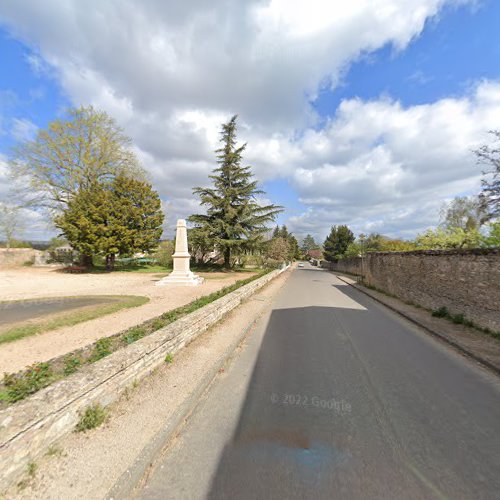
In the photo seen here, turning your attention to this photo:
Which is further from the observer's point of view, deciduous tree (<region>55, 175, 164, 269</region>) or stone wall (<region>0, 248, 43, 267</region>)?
stone wall (<region>0, 248, 43, 267</region>)

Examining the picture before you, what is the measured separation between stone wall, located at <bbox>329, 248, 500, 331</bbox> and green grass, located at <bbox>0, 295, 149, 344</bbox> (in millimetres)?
11354

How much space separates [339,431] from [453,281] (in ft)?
27.2

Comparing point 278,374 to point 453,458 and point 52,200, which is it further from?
point 52,200

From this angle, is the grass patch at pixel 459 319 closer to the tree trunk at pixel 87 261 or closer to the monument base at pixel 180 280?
the monument base at pixel 180 280

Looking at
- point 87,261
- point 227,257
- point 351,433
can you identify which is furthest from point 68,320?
point 87,261

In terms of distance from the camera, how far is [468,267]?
7.84m

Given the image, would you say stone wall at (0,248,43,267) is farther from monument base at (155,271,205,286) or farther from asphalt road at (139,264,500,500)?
asphalt road at (139,264,500,500)

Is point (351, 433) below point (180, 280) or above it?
below

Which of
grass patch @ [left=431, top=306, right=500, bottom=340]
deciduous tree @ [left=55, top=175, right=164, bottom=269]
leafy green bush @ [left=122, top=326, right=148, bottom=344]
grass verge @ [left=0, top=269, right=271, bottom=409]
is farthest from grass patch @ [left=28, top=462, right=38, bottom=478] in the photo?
deciduous tree @ [left=55, top=175, right=164, bottom=269]

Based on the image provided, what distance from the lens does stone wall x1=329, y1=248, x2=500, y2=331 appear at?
22.7 feet

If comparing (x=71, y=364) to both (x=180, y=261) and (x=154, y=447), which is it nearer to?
(x=154, y=447)

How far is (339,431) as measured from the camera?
293 cm

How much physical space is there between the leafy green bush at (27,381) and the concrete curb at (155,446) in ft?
4.72

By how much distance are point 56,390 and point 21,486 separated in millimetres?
771
